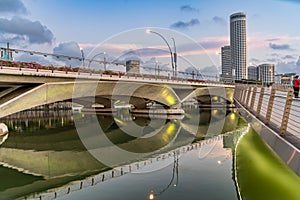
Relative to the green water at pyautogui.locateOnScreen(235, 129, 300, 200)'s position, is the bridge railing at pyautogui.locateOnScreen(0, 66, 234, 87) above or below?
above

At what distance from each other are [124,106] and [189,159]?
71.5 meters

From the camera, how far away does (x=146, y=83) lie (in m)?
43.6

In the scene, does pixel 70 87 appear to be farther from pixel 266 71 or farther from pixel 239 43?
pixel 239 43

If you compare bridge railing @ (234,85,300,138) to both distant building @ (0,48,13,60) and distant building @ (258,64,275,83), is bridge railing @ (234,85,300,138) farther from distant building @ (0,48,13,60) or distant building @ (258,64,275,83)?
distant building @ (258,64,275,83)

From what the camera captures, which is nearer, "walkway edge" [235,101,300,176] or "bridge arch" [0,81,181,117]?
"walkway edge" [235,101,300,176]

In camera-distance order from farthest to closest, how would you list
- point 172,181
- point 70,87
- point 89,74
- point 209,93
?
point 209,93 < point 89,74 < point 70,87 < point 172,181

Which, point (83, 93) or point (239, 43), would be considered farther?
point (239, 43)

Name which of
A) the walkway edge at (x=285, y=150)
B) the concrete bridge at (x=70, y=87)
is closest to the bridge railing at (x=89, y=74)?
the concrete bridge at (x=70, y=87)

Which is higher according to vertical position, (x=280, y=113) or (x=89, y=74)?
(x=89, y=74)

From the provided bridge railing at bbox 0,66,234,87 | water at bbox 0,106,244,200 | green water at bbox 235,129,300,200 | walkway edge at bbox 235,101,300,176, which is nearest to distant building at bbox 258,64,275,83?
bridge railing at bbox 0,66,234,87

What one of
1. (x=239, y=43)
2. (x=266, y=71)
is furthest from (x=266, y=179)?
(x=239, y=43)

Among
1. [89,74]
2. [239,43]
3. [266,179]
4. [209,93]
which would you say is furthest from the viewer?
[239,43]

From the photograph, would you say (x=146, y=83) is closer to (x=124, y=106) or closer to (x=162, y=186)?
(x=162, y=186)

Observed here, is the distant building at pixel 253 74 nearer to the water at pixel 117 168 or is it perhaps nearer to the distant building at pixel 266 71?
the distant building at pixel 266 71
